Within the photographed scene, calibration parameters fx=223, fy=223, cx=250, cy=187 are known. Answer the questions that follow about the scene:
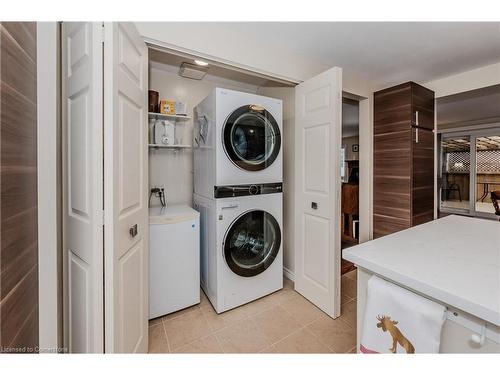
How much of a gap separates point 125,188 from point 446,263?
1.39 metres

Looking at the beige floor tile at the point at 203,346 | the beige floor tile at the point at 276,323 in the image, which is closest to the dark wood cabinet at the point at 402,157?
the beige floor tile at the point at 276,323

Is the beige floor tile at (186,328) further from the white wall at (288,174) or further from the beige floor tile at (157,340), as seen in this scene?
the white wall at (288,174)

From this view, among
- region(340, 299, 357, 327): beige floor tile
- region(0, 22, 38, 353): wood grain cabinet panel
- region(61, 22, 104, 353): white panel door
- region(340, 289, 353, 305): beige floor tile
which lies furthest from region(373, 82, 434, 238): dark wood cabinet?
region(0, 22, 38, 353): wood grain cabinet panel

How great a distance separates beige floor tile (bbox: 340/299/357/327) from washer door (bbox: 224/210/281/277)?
73 centimetres

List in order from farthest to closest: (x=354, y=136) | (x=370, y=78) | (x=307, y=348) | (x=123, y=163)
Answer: (x=354, y=136), (x=370, y=78), (x=307, y=348), (x=123, y=163)

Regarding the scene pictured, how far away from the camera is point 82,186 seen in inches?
38.9

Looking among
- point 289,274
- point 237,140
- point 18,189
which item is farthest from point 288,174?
point 18,189

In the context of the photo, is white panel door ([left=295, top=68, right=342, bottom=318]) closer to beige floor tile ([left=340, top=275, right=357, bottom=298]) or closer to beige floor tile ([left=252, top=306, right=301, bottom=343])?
beige floor tile ([left=252, top=306, right=301, bottom=343])

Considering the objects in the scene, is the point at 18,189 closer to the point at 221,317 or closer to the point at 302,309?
the point at 221,317

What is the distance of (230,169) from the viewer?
6.02ft

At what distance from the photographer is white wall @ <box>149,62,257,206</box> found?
91.0 inches

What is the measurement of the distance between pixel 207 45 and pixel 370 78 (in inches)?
79.0
